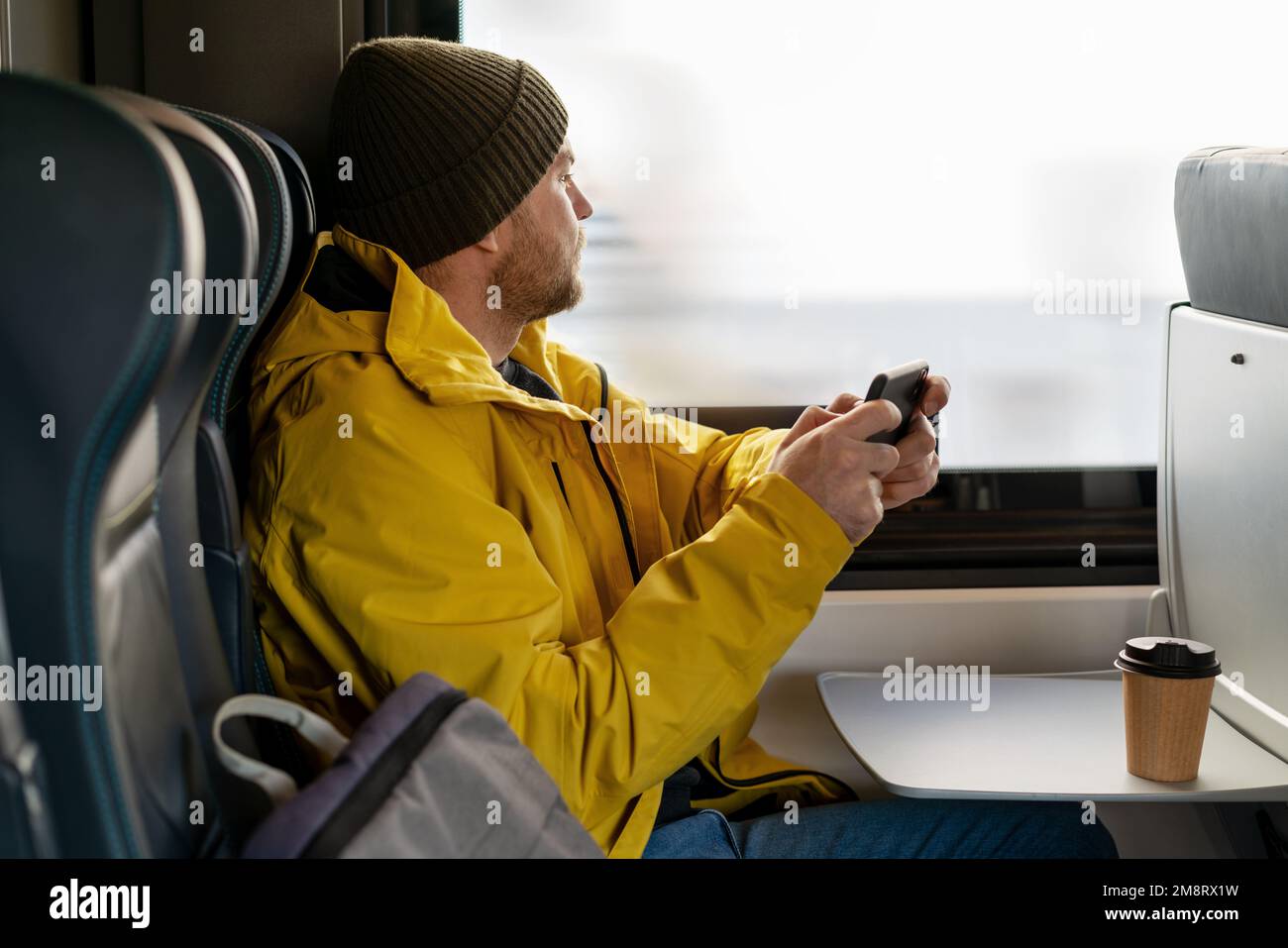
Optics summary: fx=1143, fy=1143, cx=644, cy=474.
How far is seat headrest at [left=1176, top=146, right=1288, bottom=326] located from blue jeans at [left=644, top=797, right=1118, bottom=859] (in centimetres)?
66

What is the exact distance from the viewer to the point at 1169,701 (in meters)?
1.18

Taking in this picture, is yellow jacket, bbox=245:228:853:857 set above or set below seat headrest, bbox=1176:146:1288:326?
below

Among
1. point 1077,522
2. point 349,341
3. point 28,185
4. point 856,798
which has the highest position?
point 28,185

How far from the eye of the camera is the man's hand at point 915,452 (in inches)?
49.0

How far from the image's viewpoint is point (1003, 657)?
5.60 ft

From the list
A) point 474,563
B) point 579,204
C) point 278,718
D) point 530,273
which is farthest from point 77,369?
point 579,204

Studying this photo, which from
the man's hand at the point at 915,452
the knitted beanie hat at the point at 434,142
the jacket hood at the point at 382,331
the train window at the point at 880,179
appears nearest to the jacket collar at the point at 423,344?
the jacket hood at the point at 382,331

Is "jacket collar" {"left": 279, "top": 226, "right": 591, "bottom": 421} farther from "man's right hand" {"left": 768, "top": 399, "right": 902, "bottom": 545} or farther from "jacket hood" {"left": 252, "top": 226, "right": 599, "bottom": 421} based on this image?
"man's right hand" {"left": 768, "top": 399, "right": 902, "bottom": 545}

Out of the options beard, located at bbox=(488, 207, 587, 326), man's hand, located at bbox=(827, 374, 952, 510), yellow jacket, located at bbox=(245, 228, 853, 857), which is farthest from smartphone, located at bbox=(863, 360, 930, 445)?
beard, located at bbox=(488, 207, 587, 326)

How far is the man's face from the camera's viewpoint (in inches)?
52.3

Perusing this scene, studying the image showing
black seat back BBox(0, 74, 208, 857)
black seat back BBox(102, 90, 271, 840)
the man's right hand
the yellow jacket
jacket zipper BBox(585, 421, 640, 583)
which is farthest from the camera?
jacket zipper BBox(585, 421, 640, 583)
